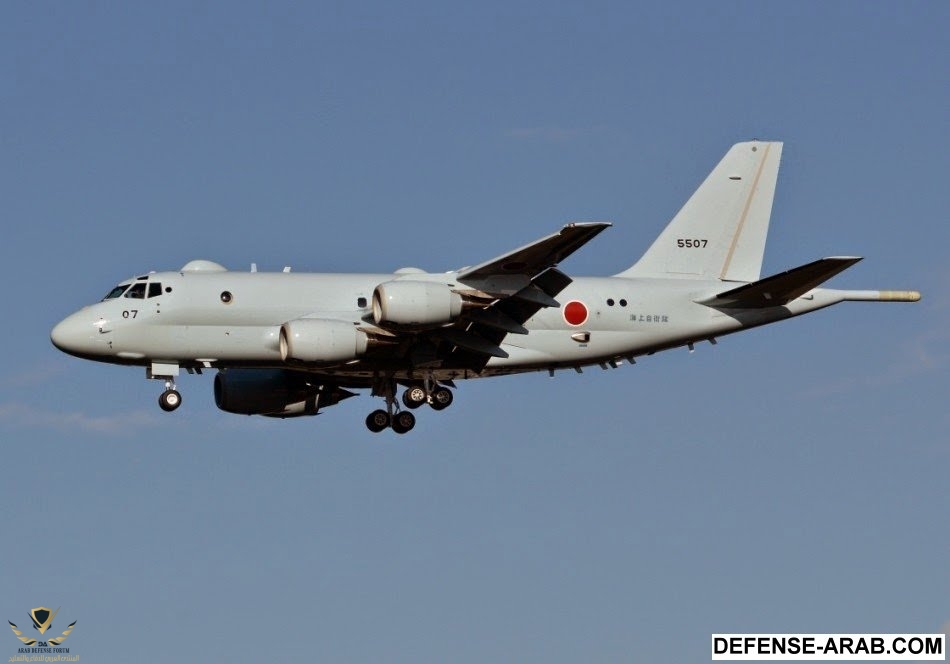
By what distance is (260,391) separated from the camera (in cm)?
6262

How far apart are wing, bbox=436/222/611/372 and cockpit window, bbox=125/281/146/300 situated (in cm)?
850

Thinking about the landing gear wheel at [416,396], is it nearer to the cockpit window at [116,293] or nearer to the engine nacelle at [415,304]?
the engine nacelle at [415,304]

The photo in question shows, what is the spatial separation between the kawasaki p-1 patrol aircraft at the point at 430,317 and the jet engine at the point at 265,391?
0.04 metres

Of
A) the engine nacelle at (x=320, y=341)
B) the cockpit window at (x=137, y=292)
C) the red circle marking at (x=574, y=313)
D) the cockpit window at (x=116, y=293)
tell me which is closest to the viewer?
the engine nacelle at (x=320, y=341)

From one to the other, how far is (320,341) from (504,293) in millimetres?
5366

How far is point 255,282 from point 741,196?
16.5m

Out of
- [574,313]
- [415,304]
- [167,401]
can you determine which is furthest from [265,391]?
[574,313]

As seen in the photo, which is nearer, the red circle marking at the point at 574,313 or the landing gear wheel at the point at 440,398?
the red circle marking at the point at 574,313

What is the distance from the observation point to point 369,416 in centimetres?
6056

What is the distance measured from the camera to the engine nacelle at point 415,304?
54.6 m

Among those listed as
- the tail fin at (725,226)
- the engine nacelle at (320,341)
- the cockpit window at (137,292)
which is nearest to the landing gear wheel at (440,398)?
the engine nacelle at (320,341)

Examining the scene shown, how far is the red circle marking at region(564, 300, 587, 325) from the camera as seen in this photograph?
2336 inches

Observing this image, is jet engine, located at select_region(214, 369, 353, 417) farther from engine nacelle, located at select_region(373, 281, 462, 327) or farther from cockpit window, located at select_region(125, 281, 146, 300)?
engine nacelle, located at select_region(373, 281, 462, 327)

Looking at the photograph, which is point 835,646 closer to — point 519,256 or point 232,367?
point 519,256
